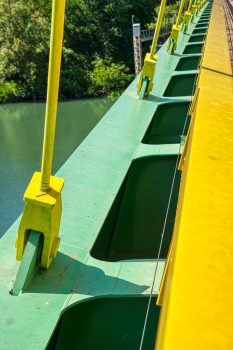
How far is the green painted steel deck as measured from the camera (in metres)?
1.53

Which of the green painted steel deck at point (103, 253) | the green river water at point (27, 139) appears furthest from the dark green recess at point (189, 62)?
the green river water at point (27, 139)

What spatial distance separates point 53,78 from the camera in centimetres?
132

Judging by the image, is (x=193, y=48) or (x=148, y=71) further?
(x=193, y=48)

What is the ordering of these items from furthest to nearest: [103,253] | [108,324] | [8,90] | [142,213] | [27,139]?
[8,90] → [27,139] → [142,213] → [103,253] → [108,324]

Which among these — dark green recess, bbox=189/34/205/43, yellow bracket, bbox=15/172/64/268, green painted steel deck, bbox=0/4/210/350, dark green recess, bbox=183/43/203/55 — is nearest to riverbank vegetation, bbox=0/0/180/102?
dark green recess, bbox=189/34/205/43

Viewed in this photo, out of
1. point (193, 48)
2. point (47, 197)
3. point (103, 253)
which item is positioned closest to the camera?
point (47, 197)

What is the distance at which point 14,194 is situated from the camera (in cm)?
816

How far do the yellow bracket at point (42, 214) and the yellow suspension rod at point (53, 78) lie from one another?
4 cm

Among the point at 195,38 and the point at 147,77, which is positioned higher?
the point at 195,38

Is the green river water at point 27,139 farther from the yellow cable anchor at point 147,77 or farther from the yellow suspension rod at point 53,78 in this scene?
Answer: the yellow suspension rod at point 53,78

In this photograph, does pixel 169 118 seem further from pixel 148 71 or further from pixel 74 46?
pixel 74 46

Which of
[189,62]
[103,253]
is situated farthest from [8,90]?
[103,253]

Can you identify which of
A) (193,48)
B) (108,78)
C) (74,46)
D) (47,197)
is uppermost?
(193,48)

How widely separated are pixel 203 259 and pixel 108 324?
133 cm
